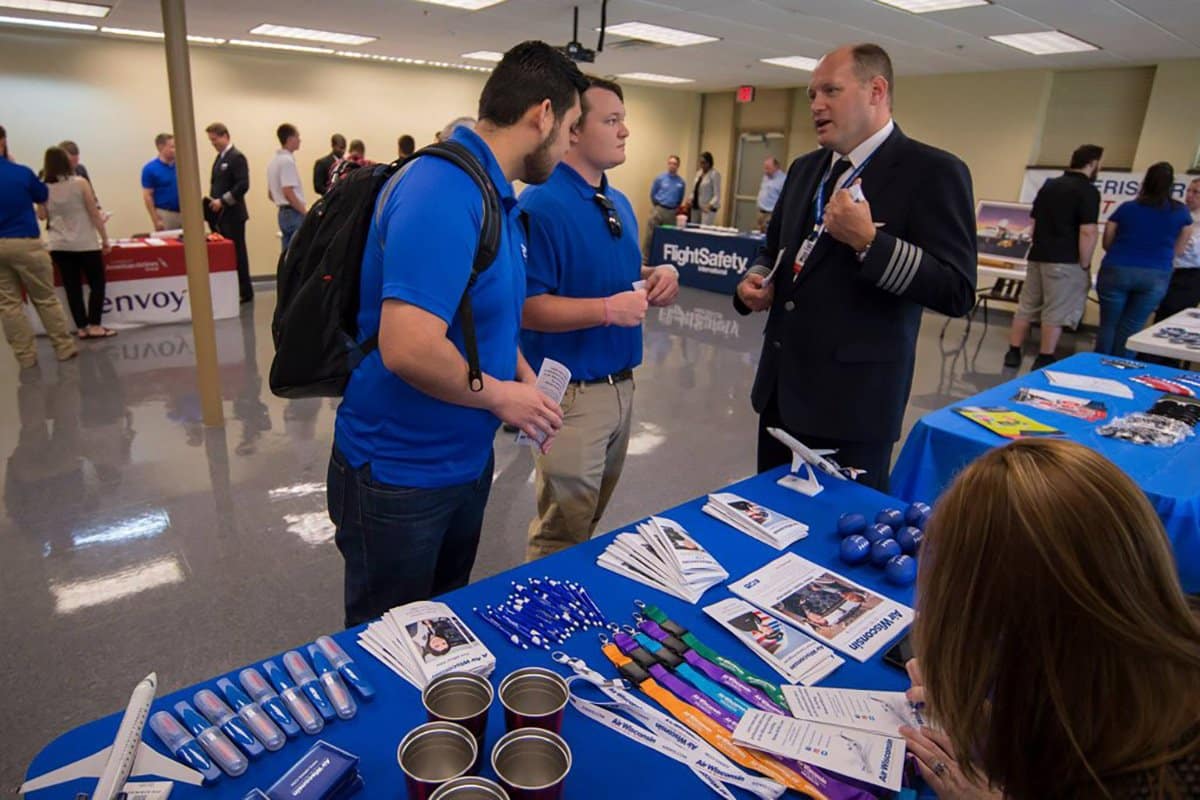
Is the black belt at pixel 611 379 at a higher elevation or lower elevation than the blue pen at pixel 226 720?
higher

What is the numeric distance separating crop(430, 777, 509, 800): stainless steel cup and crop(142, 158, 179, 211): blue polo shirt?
24.9 feet

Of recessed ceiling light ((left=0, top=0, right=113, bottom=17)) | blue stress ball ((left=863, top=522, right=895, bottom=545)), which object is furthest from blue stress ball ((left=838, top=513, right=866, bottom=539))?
recessed ceiling light ((left=0, top=0, right=113, bottom=17))

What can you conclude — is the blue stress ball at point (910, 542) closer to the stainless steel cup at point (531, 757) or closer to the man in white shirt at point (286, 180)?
the stainless steel cup at point (531, 757)

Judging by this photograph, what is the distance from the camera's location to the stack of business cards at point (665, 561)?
4.12ft

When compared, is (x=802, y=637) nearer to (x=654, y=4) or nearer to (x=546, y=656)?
(x=546, y=656)

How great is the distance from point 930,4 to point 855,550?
5.64 meters

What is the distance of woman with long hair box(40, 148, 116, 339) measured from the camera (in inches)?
200

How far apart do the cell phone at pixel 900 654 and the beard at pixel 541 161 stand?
1.08 meters

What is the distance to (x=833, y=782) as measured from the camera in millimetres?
873

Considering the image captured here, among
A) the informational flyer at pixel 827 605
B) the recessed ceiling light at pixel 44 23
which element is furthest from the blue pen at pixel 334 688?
the recessed ceiling light at pixel 44 23

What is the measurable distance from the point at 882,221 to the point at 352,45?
25.8 ft

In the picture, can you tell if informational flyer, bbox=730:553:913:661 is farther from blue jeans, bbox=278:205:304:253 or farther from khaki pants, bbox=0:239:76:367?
blue jeans, bbox=278:205:304:253

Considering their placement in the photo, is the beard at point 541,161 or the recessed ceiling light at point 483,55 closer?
the beard at point 541,161

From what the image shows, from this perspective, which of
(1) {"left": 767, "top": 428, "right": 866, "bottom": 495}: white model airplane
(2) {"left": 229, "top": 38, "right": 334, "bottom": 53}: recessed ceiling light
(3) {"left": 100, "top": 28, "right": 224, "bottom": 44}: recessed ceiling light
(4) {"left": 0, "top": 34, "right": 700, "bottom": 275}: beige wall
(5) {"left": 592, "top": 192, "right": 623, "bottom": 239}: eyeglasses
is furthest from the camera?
(2) {"left": 229, "top": 38, "right": 334, "bottom": 53}: recessed ceiling light
